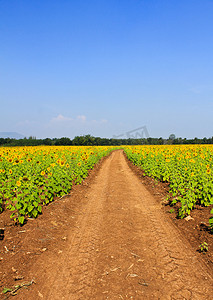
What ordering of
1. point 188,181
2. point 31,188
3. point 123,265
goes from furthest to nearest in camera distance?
point 188,181 < point 31,188 < point 123,265

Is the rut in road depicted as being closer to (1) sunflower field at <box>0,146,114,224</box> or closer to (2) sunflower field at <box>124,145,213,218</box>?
(2) sunflower field at <box>124,145,213,218</box>

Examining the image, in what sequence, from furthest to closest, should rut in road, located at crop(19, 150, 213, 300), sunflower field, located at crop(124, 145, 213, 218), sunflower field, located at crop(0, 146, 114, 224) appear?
1. sunflower field, located at crop(124, 145, 213, 218)
2. sunflower field, located at crop(0, 146, 114, 224)
3. rut in road, located at crop(19, 150, 213, 300)

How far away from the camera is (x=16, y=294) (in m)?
3.93

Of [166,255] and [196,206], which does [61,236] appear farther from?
[196,206]

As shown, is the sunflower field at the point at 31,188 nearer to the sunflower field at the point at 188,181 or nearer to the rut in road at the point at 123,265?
the rut in road at the point at 123,265

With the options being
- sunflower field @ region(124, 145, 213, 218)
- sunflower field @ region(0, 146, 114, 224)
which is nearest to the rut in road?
sunflower field @ region(124, 145, 213, 218)

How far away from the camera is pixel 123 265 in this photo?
15.3ft

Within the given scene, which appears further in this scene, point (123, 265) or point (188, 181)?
point (188, 181)

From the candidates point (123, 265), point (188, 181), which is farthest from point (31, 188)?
point (188, 181)

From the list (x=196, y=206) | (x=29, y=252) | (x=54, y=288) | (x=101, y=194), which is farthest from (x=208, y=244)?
(x=101, y=194)

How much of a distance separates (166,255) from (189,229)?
185 cm

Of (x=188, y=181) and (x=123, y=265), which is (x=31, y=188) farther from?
(x=188, y=181)

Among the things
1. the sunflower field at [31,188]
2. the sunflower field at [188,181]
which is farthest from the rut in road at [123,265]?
the sunflower field at [31,188]

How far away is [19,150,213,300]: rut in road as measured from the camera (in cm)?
388
